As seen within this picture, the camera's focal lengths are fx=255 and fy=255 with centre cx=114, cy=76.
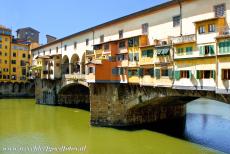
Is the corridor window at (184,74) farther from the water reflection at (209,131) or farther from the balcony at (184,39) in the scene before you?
the water reflection at (209,131)

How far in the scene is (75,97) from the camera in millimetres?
56500

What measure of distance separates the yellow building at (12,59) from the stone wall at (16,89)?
158 cm

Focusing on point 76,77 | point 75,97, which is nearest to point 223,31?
point 76,77

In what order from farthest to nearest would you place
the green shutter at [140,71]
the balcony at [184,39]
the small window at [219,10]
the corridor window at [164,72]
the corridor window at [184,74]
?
the green shutter at [140,71] → the corridor window at [164,72] → the corridor window at [184,74] → the balcony at [184,39] → the small window at [219,10]

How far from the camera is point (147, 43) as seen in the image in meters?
28.2

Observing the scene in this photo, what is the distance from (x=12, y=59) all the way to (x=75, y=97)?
29.6 m

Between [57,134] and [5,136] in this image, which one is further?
[57,134]

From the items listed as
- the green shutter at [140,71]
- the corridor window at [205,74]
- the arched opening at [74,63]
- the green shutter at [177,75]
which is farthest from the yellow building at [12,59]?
the corridor window at [205,74]

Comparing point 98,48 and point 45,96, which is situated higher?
point 98,48

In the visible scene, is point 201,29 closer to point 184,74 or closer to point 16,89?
point 184,74

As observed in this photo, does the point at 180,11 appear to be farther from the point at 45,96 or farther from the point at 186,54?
the point at 45,96

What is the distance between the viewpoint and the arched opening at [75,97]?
55.0 meters

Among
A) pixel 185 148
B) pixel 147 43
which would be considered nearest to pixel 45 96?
pixel 147 43

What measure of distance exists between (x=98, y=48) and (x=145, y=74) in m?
9.53
